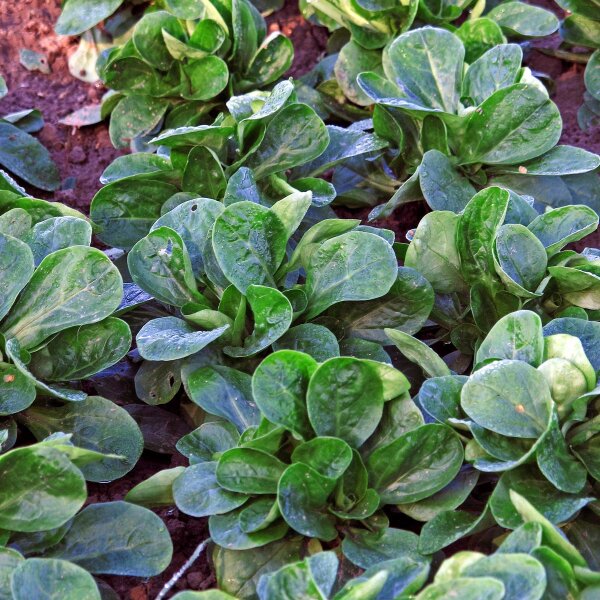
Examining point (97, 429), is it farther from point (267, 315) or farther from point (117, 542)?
point (267, 315)

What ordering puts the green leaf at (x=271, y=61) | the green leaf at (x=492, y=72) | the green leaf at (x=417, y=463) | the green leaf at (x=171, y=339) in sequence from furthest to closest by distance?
the green leaf at (x=271, y=61) → the green leaf at (x=492, y=72) → the green leaf at (x=171, y=339) → the green leaf at (x=417, y=463)

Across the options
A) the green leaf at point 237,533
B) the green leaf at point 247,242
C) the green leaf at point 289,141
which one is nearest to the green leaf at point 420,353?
the green leaf at point 247,242

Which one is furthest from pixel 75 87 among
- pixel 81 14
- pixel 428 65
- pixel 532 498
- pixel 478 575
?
pixel 478 575

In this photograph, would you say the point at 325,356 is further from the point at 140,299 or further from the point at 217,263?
the point at 140,299

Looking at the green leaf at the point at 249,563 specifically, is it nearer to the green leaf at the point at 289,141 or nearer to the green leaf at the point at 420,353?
the green leaf at the point at 420,353

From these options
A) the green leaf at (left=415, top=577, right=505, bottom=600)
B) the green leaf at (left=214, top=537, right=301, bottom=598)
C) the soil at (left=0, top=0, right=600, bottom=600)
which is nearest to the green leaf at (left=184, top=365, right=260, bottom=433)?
the green leaf at (left=214, top=537, right=301, bottom=598)
